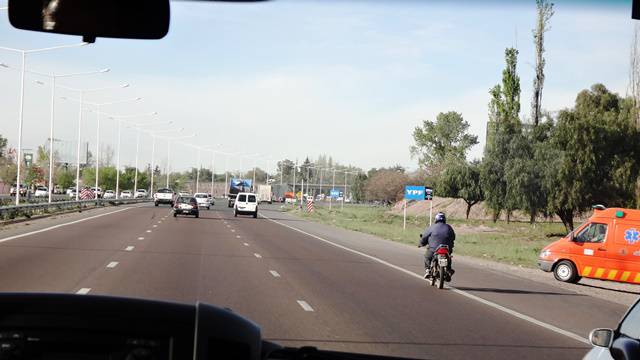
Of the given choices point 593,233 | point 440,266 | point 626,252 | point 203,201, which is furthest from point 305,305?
point 203,201

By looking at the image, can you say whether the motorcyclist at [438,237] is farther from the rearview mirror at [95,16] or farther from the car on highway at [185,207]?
the car on highway at [185,207]

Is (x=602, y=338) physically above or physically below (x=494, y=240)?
above

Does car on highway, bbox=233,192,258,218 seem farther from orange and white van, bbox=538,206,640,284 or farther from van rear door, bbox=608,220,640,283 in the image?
van rear door, bbox=608,220,640,283

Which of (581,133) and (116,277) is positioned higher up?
(581,133)

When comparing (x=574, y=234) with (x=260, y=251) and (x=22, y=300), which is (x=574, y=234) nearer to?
(x=260, y=251)

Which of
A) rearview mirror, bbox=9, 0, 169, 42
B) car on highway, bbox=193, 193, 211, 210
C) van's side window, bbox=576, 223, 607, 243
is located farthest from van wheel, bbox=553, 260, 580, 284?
car on highway, bbox=193, 193, 211, 210

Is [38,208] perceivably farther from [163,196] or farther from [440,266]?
[163,196]

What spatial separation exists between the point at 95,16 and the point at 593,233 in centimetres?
2563

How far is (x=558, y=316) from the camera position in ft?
57.5

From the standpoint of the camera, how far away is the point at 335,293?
63.9ft

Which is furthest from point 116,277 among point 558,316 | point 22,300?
point 22,300

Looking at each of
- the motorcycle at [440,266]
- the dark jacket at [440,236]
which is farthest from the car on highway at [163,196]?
the motorcycle at [440,266]

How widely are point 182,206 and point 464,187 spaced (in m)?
43.9

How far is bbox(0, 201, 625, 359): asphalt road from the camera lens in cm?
1316
